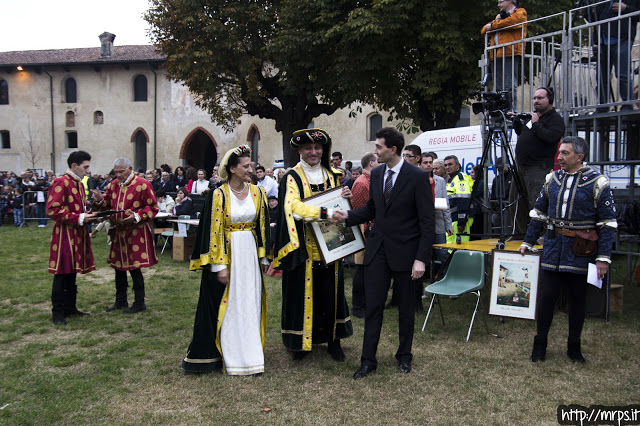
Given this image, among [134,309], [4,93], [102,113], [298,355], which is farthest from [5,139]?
[298,355]

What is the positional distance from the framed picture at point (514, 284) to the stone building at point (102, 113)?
89.5 feet

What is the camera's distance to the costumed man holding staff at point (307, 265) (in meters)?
5.11

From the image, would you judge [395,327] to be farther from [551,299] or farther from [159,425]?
[159,425]

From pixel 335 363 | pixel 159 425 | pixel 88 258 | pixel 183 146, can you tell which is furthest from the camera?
pixel 183 146

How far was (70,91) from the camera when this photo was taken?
123ft

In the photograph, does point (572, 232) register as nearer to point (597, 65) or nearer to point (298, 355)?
point (298, 355)

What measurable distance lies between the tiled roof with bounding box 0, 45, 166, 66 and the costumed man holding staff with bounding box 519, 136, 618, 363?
32.0 metres

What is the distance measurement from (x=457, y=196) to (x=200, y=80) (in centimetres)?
1396

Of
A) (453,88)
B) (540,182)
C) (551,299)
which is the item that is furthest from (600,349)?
(453,88)

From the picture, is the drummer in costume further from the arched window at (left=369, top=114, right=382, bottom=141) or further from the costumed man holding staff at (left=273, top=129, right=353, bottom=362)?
the arched window at (left=369, top=114, right=382, bottom=141)

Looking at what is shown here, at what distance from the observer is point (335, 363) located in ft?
17.3

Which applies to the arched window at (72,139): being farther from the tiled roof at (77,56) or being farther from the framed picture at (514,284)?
the framed picture at (514,284)

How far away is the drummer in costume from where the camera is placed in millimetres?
4988

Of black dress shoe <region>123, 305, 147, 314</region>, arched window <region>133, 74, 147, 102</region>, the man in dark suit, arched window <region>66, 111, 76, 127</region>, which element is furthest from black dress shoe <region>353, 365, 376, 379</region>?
arched window <region>66, 111, 76, 127</region>
